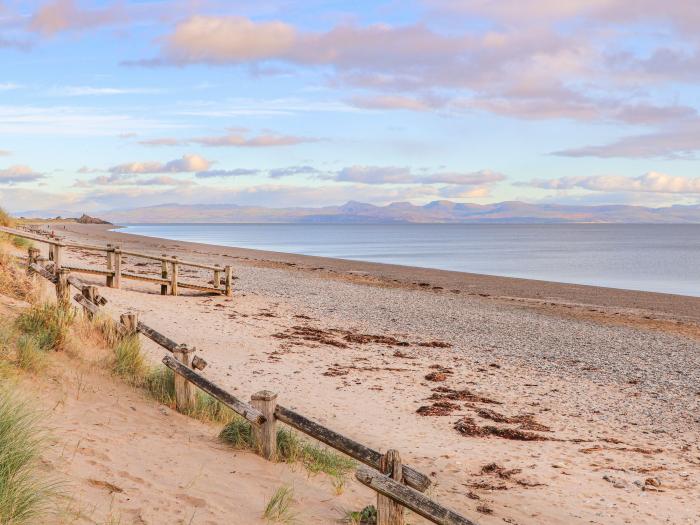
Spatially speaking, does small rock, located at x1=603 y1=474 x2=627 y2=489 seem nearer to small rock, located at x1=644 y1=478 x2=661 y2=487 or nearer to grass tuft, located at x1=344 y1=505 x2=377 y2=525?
small rock, located at x1=644 y1=478 x2=661 y2=487

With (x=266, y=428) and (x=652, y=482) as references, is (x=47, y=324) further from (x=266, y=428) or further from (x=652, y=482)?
(x=652, y=482)

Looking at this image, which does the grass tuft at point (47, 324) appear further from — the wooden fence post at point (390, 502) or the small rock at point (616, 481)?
the small rock at point (616, 481)

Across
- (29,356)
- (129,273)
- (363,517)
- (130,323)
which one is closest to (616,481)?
(363,517)

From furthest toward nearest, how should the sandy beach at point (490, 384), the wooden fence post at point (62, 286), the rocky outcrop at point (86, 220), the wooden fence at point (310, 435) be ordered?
the rocky outcrop at point (86, 220) → the wooden fence post at point (62, 286) → the sandy beach at point (490, 384) → the wooden fence at point (310, 435)

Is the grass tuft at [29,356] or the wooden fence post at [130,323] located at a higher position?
the wooden fence post at [130,323]

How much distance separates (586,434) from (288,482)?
5.28 metres

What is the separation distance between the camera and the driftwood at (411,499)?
5176 millimetres

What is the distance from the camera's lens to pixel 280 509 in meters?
6.19

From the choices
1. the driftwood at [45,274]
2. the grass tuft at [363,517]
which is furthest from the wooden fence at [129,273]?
the grass tuft at [363,517]

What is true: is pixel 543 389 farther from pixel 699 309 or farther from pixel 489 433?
pixel 699 309

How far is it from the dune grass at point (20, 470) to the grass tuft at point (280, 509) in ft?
5.92

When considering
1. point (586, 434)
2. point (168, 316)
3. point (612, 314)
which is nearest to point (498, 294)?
point (612, 314)

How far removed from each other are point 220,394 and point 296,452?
110cm

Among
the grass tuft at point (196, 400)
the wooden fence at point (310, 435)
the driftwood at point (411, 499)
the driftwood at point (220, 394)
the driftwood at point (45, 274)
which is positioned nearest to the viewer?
the driftwood at point (411, 499)
